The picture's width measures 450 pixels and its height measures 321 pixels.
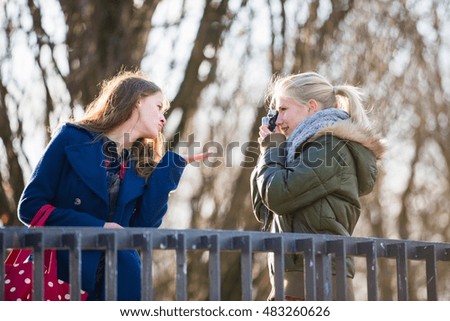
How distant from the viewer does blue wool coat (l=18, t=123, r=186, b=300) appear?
5.15m

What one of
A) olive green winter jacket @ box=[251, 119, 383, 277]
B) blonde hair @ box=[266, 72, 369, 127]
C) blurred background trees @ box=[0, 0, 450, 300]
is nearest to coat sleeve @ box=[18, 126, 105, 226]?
olive green winter jacket @ box=[251, 119, 383, 277]

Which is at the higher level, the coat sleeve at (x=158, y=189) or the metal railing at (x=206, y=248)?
the coat sleeve at (x=158, y=189)

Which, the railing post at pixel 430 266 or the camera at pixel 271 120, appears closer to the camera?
the railing post at pixel 430 266

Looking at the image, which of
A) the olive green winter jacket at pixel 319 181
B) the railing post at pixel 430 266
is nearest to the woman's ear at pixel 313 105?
the olive green winter jacket at pixel 319 181

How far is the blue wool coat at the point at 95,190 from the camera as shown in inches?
203

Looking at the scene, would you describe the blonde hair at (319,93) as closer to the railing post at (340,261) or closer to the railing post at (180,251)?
the railing post at (340,261)

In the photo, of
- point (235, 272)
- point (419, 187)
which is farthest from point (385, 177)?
point (235, 272)

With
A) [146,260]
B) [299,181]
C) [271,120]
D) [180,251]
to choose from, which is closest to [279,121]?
[271,120]

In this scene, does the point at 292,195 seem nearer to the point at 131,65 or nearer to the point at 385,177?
the point at 131,65

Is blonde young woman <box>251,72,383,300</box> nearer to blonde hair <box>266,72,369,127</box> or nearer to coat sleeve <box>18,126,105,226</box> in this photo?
blonde hair <box>266,72,369,127</box>

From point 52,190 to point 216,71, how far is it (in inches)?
236

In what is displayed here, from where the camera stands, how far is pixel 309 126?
5582 millimetres

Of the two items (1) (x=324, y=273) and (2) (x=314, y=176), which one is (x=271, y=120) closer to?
(2) (x=314, y=176)

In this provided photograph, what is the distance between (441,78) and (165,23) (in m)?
4.45
